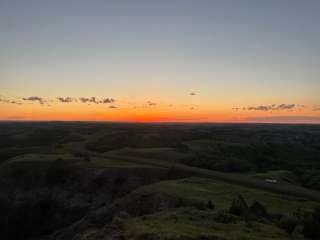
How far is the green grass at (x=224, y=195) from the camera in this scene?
32.5 metres

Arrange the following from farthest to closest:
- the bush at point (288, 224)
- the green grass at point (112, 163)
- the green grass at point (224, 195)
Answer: the green grass at point (112, 163) → the green grass at point (224, 195) → the bush at point (288, 224)

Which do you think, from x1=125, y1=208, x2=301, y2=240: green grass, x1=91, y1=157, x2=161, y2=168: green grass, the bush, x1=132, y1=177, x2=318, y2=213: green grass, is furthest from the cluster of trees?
x1=91, y1=157, x2=161, y2=168: green grass

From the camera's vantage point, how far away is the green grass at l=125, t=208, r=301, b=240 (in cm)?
1905

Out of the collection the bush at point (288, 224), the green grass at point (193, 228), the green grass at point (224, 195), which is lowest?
the green grass at point (224, 195)

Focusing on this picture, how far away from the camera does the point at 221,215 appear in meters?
24.0

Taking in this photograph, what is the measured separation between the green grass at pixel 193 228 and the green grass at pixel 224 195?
7178mm

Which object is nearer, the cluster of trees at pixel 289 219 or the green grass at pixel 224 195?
the cluster of trees at pixel 289 219

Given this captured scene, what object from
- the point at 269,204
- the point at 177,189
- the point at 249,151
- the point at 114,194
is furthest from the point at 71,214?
the point at 249,151

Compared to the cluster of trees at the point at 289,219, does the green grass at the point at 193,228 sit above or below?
above

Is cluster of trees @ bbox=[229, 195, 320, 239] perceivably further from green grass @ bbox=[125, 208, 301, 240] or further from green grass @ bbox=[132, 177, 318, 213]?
green grass @ bbox=[132, 177, 318, 213]

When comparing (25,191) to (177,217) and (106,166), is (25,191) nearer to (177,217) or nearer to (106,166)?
(106,166)

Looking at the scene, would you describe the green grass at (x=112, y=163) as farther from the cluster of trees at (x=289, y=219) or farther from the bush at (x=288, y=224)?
the bush at (x=288, y=224)

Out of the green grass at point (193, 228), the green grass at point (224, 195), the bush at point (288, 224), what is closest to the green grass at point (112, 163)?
the green grass at point (224, 195)

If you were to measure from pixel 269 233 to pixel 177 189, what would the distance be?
18.2 m
